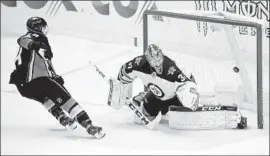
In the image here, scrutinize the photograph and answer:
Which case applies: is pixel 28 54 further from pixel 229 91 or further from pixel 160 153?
pixel 229 91

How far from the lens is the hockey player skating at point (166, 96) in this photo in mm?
2717

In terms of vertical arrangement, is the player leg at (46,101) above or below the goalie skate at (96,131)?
above

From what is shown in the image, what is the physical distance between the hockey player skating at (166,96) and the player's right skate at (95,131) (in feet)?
0.68

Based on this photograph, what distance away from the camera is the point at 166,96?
111 inches

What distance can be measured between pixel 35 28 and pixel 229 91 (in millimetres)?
929

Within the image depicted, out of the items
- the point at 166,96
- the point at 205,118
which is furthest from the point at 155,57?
the point at 205,118

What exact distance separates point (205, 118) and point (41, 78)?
0.64m

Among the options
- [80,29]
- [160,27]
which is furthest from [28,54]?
[80,29]

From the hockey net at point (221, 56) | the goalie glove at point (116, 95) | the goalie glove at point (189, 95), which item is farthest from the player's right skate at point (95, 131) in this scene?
the hockey net at point (221, 56)

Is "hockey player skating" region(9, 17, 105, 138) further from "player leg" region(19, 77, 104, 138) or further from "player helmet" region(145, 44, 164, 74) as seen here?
"player helmet" region(145, 44, 164, 74)

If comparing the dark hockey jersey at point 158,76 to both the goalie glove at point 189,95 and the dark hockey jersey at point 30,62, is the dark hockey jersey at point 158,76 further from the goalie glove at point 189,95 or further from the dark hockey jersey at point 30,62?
the dark hockey jersey at point 30,62

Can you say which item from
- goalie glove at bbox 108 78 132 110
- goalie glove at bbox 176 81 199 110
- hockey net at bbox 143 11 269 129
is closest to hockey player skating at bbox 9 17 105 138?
goalie glove at bbox 108 78 132 110

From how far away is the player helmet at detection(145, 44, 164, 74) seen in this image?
2693 millimetres

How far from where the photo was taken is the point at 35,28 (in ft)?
8.31
